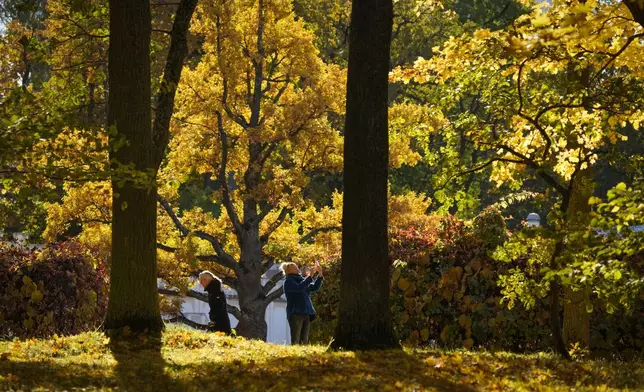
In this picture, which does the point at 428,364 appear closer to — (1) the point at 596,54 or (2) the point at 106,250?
(1) the point at 596,54

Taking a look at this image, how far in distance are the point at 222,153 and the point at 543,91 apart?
14.2 m

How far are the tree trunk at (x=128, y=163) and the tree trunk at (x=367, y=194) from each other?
8.59 ft

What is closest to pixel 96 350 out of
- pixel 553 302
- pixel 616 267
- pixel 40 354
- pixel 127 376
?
pixel 40 354

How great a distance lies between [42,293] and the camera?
15.9 metres

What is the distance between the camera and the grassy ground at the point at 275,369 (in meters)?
8.74

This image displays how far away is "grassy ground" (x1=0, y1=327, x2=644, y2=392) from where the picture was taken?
874 centimetres

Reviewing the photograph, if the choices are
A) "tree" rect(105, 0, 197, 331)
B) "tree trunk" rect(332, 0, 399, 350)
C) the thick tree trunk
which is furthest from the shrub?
the thick tree trunk

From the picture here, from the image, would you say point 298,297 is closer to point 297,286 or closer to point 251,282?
point 297,286

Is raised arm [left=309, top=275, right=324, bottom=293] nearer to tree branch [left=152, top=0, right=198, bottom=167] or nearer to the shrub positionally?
tree branch [left=152, top=0, right=198, bottom=167]

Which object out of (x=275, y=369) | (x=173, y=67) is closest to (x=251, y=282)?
(x=173, y=67)

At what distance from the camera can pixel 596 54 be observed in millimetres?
12039


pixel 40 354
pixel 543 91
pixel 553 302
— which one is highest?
pixel 543 91

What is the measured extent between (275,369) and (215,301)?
587cm

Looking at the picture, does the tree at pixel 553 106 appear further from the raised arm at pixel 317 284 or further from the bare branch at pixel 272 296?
the bare branch at pixel 272 296
